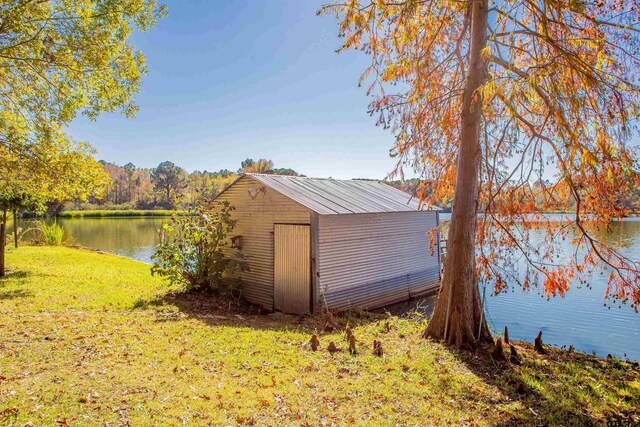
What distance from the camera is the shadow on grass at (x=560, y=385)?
4.23 meters

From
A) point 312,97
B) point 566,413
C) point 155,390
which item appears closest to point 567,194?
point 566,413

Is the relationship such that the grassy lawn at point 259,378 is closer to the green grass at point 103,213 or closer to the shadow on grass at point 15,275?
the shadow on grass at point 15,275

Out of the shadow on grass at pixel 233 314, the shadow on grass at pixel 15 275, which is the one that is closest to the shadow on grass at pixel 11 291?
the shadow on grass at pixel 15 275

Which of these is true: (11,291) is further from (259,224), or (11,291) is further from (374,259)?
(374,259)

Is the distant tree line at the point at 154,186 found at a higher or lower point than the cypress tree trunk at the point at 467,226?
higher

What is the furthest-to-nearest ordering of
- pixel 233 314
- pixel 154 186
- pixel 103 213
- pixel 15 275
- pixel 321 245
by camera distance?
pixel 154 186 < pixel 103 213 < pixel 15 275 < pixel 321 245 < pixel 233 314

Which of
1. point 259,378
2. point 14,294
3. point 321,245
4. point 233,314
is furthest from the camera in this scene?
point 321,245

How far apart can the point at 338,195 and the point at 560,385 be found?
7.81 meters

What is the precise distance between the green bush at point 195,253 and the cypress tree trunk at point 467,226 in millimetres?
5757

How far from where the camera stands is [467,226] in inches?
273

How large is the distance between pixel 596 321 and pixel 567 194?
503 cm

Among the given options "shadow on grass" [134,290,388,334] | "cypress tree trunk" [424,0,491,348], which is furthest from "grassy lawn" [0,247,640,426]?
"cypress tree trunk" [424,0,491,348]

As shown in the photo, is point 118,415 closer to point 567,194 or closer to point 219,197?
point 567,194

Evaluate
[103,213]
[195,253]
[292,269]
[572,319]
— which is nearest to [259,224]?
[292,269]
